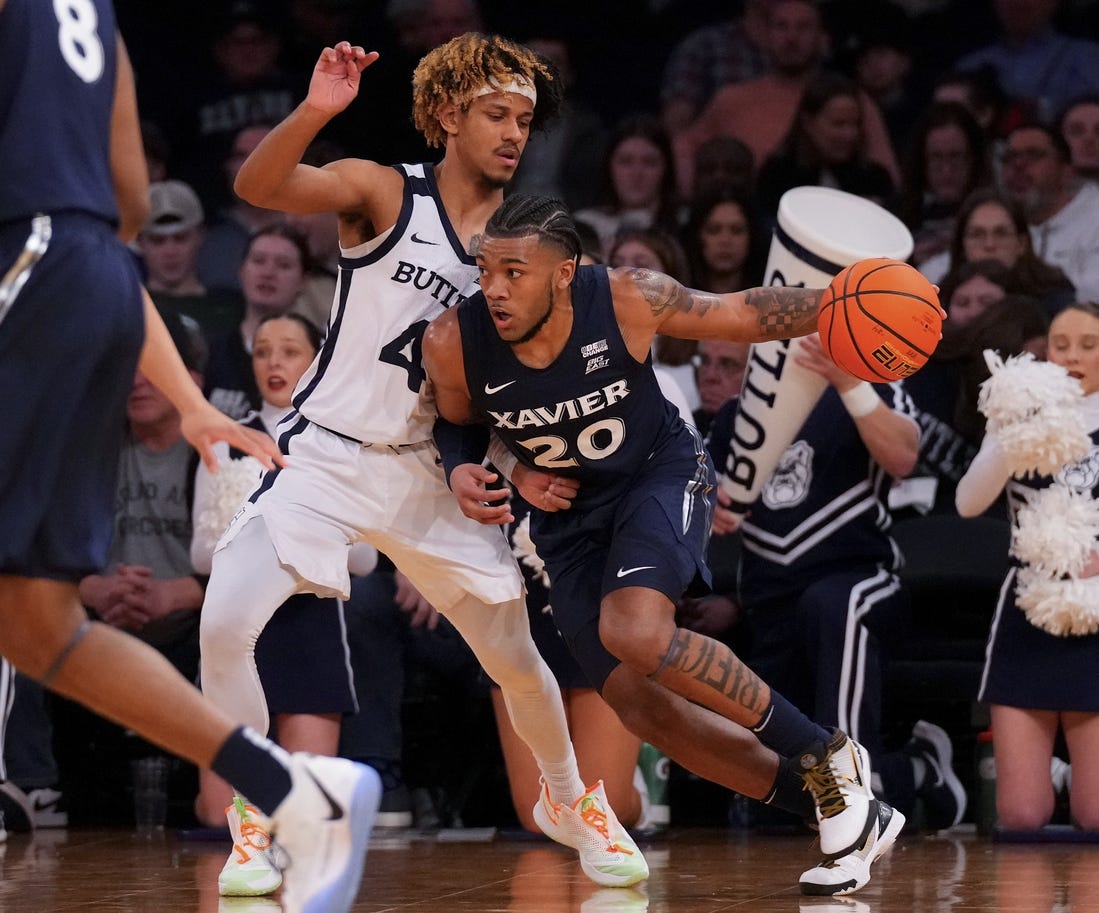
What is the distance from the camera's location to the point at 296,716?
A: 19.6 ft

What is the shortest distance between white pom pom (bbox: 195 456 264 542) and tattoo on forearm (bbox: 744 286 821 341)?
2194mm

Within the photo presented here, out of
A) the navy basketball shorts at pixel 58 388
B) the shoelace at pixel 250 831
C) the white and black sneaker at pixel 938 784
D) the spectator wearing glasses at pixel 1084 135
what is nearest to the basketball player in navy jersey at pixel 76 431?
the navy basketball shorts at pixel 58 388

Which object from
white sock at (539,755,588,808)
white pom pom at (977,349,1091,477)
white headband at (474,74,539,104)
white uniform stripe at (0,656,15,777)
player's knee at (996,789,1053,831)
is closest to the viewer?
white headband at (474,74,539,104)

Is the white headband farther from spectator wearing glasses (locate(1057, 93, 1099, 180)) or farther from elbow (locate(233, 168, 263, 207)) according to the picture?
spectator wearing glasses (locate(1057, 93, 1099, 180))

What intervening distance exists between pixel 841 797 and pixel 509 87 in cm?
200

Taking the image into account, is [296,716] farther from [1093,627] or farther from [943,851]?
[1093,627]

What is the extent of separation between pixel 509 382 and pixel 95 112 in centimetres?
154

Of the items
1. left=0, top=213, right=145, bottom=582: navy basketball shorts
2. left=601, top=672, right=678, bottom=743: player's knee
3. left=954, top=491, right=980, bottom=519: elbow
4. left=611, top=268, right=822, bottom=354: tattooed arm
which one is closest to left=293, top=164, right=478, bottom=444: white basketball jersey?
left=611, top=268, right=822, bottom=354: tattooed arm

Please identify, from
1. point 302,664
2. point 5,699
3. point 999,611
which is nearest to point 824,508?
point 999,611

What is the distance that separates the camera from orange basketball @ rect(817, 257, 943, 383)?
14.3 feet

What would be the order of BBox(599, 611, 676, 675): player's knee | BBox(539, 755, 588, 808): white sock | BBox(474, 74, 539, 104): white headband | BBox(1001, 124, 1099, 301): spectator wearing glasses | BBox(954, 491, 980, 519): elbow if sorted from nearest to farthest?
1. BBox(599, 611, 676, 675): player's knee
2. BBox(474, 74, 539, 104): white headband
3. BBox(539, 755, 588, 808): white sock
4. BBox(954, 491, 980, 519): elbow
5. BBox(1001, 124, 1099, 301): spectator wearing glasses

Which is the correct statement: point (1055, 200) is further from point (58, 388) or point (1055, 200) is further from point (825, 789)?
point (58, 388)

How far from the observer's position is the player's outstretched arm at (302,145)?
14.2 ft

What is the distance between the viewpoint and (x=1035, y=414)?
5645mm
